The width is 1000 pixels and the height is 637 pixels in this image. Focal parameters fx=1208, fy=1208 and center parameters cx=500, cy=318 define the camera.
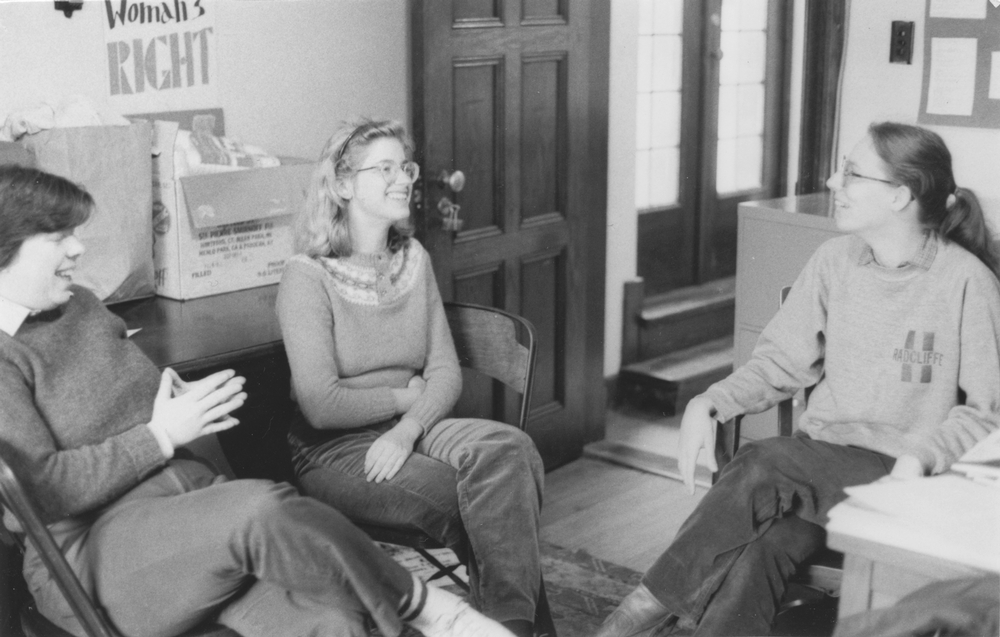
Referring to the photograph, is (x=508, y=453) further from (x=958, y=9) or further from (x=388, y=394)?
(x=958, y=9)

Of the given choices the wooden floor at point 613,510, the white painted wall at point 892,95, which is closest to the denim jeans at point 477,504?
the wooden floor at point 613,510

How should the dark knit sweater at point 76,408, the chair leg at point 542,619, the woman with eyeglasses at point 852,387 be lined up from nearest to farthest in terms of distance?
the dark knit sweater at point 76,408 < the woman with eyeglasses at point 852,387 < the chair leg at point 542,619

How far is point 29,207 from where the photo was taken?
1887 millimetres

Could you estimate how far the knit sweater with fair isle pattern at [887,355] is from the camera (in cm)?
222

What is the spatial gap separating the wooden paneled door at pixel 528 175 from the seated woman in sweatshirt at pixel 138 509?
54.5 inches

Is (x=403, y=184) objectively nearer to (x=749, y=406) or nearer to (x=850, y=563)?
(x=749, y=406)

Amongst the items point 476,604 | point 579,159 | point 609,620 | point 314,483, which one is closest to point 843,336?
point 609,620

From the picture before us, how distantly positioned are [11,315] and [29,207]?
0.56ft

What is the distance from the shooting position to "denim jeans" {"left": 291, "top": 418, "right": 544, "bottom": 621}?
7.61 feet

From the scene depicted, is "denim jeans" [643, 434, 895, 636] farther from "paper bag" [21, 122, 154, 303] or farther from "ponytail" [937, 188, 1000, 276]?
"paper bag" [21, 122, 154, 303]

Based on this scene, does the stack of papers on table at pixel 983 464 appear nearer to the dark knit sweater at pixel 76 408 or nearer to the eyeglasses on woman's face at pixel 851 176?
the eyeglasses on woman's face at pixel 851 176

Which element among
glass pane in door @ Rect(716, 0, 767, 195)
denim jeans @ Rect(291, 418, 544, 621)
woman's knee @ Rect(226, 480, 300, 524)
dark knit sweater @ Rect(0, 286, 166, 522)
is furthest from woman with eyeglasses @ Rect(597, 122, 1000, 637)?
glass pane in door @ Rect(716, 0, 767, 195)

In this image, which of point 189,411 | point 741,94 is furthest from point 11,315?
point 741,94

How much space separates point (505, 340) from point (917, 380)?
0.86m
